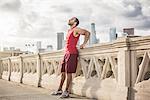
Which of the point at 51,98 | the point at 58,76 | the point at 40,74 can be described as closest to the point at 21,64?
the point at 40,74

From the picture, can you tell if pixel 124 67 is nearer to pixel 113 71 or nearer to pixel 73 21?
pixel 113 71

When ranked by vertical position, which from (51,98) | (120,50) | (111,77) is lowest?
(51,98)

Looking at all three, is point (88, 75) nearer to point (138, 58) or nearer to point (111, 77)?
point (111, 77)

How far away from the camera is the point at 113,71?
788cm

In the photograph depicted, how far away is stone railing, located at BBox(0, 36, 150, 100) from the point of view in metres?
6.90

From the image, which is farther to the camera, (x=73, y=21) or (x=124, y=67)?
(x=73, y=21)

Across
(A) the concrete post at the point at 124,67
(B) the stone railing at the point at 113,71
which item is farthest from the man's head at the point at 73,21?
(A) the concrete post at the point at 124,67

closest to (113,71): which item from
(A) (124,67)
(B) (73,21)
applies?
(A) (124,67)

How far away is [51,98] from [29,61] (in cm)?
692

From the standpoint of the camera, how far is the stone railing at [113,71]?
6.90m

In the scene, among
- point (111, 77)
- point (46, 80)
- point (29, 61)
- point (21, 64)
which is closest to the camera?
point (111, 77)

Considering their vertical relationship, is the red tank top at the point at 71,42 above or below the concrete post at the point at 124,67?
above

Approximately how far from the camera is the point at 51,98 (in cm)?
866

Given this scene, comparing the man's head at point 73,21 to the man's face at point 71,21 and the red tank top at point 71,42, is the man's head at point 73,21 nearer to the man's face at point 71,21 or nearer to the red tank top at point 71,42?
the man's face at point 71,21
